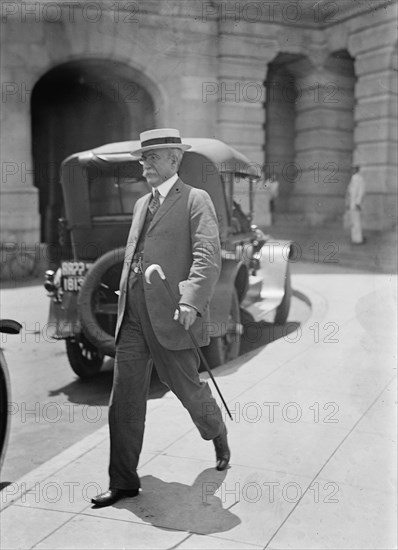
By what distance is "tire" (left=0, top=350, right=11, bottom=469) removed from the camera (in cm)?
390

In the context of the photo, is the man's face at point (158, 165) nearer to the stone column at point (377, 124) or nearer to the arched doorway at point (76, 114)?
the arched doorway at point (76, 114)

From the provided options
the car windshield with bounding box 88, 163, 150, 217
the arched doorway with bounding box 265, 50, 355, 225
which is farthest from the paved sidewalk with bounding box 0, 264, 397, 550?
the arched doorway with bounding box 265, 50, 355, 225

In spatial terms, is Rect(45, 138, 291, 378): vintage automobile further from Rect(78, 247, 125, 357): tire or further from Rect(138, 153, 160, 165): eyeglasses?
Rect(138, 153, 160, 165): eyeglasses

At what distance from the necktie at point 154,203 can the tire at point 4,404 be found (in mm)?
1243

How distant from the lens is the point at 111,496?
11.4 feet

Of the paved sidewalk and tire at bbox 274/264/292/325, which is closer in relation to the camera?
the paved sidewalk

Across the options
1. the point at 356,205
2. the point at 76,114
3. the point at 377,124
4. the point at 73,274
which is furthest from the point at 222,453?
the point at 377,124

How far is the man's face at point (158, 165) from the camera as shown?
351 cm

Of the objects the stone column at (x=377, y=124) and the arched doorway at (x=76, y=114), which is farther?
the stone column at (x=377, y=124)

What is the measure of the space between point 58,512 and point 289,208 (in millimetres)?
17480

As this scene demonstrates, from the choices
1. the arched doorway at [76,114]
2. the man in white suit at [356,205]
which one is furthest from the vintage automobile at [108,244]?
the man in white suit at [356,205]

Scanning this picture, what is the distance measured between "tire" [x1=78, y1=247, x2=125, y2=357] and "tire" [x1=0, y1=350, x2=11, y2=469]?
1794 mm

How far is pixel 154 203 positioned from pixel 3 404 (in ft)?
4.96

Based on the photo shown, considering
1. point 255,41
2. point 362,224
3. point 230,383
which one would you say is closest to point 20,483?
point 230,383
